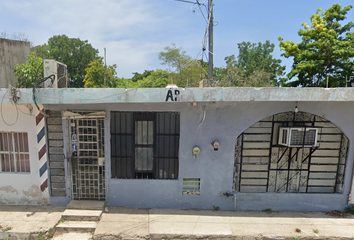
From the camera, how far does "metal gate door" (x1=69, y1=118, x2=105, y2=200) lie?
Result: 547cm

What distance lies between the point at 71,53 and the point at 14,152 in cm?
3300

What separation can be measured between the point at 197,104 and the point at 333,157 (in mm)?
4280

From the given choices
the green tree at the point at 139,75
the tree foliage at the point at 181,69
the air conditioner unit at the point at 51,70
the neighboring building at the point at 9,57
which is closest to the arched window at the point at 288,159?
the air conditioner unit at the point at 51,70

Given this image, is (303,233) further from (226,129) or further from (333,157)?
(226,129)

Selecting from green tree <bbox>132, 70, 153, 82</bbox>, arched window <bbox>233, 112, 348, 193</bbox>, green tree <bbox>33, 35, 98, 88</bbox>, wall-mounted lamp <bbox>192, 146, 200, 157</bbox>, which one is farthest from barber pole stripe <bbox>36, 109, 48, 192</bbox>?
green tree <bbox>132, 70, 153, 82</bbox>

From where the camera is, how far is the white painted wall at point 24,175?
5336mm

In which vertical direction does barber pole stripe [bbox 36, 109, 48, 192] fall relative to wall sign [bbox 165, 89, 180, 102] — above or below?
below

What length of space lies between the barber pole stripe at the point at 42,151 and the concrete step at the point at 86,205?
0.92 m

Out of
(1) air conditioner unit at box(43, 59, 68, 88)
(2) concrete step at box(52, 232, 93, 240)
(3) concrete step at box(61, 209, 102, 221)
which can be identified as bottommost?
(2) concrete step at box(52, 232, 93, 240)

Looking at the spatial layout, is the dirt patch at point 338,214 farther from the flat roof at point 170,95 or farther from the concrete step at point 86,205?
the concrete step at point 86,205

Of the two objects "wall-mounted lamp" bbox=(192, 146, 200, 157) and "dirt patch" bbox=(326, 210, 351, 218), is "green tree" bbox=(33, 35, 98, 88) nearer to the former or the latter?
"wall-mounted lamp" bbox=(192, 146, 200, 157)

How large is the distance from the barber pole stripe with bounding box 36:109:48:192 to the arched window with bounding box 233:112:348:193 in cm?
527

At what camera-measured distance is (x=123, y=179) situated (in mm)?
5570

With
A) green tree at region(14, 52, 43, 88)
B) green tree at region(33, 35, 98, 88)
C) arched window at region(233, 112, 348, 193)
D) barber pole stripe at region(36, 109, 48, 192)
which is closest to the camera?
barber pole stripe at region(36, 109, 48, 192)
